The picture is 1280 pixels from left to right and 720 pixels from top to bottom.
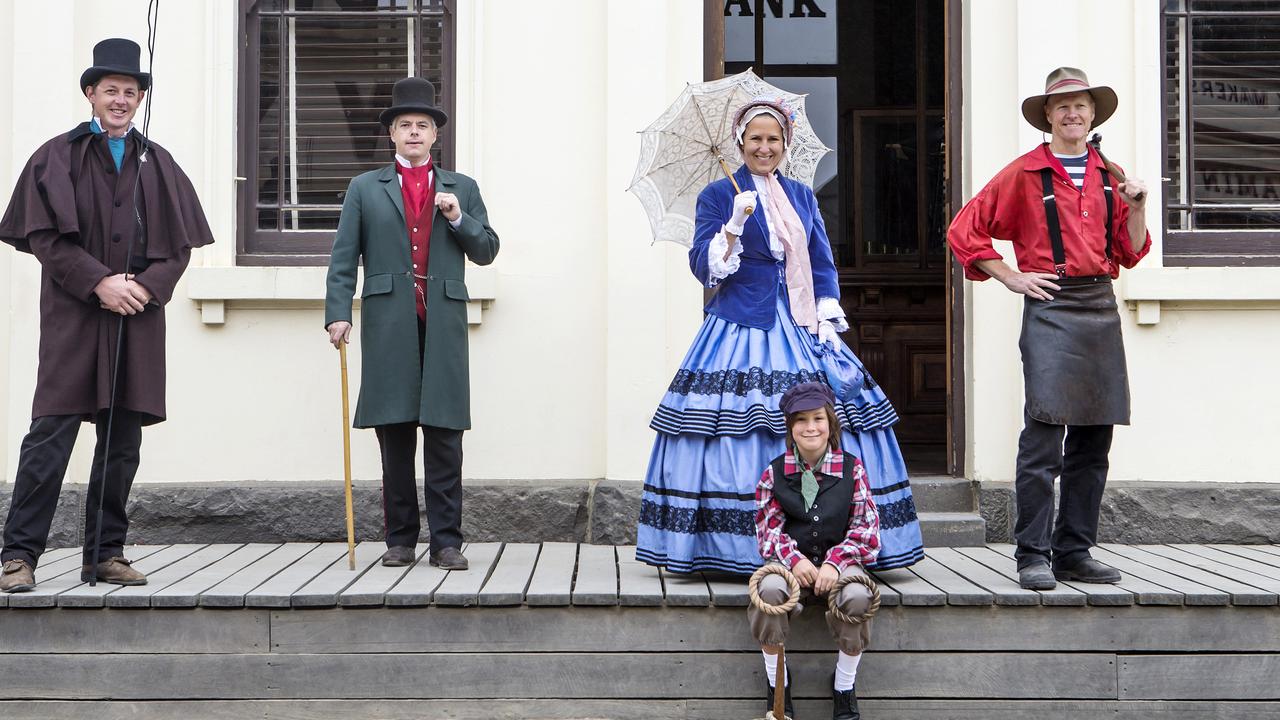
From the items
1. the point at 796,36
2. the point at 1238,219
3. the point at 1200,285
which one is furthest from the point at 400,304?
the point at 796,36

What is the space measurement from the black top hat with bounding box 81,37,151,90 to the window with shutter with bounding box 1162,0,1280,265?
434 cm

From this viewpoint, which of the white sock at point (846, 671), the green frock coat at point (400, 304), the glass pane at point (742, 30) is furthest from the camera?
the glass pane at point (742, 30)

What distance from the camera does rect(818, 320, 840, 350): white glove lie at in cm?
460

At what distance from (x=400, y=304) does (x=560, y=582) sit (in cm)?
124

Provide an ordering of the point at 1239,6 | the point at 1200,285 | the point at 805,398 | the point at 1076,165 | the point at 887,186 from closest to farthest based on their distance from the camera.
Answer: the point at 805,398, the point at 1076,165, the point at 1200,285, the point at 1239,6, the point at 887,186

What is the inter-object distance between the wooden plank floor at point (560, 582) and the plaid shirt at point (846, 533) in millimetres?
238

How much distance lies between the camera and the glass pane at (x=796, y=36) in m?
8.22

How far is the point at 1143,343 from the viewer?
5531mm

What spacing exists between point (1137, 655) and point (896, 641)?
0.78 meters

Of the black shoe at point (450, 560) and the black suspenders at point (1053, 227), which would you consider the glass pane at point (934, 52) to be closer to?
the black suspenders at point (1053, 227)

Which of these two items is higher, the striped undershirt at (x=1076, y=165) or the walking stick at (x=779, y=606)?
the striped undershirt at (x=1076, y=165)

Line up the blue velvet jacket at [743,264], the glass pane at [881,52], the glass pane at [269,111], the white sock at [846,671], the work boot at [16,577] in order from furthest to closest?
the glass pane at [881,52]
the glass pane at [269,111]
the blue velvet jacket at [743,264]
the work boot at [16,577]
the white sock at [846,671]

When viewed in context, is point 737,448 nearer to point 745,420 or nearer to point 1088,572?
point 745,420

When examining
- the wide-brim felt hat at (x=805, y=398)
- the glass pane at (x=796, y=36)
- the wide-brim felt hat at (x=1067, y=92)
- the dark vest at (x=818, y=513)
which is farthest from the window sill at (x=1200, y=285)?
the glass pane at (x=796, y=36)
